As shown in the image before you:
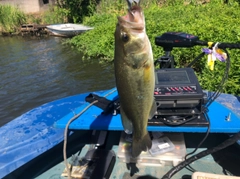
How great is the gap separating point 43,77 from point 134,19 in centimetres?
1027

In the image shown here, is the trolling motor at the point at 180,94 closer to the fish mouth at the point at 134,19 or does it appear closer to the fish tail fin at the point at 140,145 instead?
the fish tail fin at the point at 140,145

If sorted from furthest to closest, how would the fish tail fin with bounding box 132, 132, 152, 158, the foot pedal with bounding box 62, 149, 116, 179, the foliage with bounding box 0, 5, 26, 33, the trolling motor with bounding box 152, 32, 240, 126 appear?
the foliage with bounding box 0, 5, 26, 33 → the foot pedal with bounding box 62, 149, 116, 179 → the trolling motor with bounding box 152, 32, 240, 126 → the fish tail fin with bounding box 132, 132, 152, 158

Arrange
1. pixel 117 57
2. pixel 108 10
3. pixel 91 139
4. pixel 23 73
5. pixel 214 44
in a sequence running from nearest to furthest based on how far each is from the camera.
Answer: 1. pixel 117 57
2. pixel 214 44
3. pixel 91 139
4. pixel 23 73
5. pixel 108 10

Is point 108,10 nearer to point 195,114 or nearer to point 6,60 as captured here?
point 6,60

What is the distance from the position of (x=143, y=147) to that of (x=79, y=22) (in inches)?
838

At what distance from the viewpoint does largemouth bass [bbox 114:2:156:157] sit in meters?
1.36

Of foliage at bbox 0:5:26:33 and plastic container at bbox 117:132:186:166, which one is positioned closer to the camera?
plastic container at bbox 117:132:186:166

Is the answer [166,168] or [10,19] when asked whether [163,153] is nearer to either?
[166,168]

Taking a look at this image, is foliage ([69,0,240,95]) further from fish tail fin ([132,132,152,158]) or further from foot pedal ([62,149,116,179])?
fish tail fin ([132,132,152,158])

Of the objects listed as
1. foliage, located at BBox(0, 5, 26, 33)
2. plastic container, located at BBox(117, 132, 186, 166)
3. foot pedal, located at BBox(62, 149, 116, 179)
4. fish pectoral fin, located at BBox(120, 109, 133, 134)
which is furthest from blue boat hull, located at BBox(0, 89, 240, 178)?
foliage, located at BBox(0, 5, 26, 33)

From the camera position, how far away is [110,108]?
9.62 ft

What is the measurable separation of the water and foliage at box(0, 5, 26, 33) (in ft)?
23.9

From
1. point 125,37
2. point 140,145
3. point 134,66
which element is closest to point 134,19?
point 125,37

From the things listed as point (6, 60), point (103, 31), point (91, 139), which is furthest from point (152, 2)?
point (91, 139)
